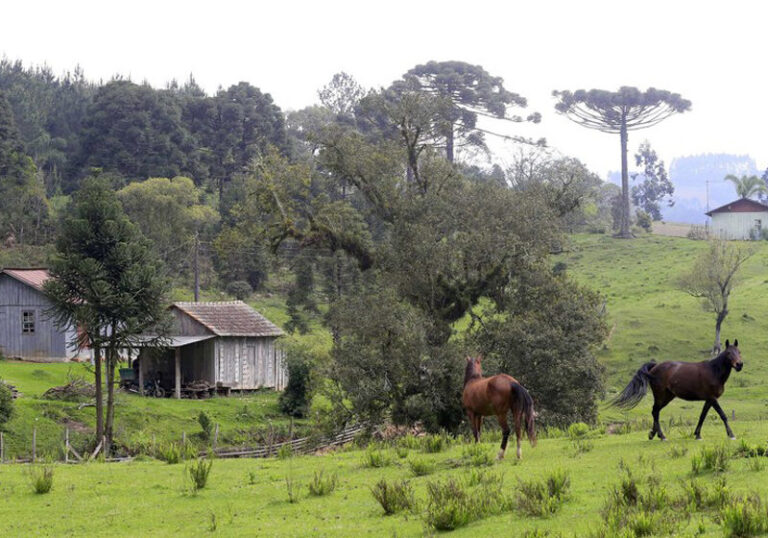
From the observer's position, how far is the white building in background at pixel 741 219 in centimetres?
9100

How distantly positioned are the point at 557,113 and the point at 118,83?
47374 mm

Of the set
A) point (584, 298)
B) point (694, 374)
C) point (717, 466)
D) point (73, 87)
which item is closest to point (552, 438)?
point (694, 374)

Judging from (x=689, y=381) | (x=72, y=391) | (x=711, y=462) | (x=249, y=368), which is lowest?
(x=72, y=391)

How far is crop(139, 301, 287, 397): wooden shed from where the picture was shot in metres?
48.9

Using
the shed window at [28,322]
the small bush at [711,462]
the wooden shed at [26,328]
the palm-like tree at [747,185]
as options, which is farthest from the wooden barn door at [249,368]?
the palm-like tree at [747,185]

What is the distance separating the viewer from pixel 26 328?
51312mm

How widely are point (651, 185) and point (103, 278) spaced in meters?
115

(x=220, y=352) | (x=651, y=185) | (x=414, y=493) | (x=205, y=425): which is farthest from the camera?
(x=651, y=185)

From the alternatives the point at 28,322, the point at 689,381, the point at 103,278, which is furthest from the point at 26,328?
the point at 689,381

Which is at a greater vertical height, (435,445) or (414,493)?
(414,493)

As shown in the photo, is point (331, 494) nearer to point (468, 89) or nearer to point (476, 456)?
point (476, 456)

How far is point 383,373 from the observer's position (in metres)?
29.1

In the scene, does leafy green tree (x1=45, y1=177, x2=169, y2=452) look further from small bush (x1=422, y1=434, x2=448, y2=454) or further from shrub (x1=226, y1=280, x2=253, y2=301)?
shrub (x1=226, y1=280, x2=253, y2=301)

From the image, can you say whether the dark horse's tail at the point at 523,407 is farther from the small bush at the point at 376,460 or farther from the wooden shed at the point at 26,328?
the wooden shed at the point at 26,328
